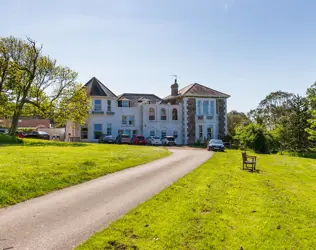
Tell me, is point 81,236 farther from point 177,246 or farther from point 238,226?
point 238,226

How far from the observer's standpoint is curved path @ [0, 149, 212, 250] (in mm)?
5617

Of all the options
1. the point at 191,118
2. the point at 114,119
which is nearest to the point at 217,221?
the point at 114,119

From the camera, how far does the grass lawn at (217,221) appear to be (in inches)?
225

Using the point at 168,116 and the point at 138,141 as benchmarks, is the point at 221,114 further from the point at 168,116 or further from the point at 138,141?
the point at 138,141

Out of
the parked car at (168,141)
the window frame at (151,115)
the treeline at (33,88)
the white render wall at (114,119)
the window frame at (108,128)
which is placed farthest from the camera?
the window frame at (151,115)

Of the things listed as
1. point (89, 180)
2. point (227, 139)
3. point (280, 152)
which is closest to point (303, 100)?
point (280, 152)

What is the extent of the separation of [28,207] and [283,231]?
257 inches

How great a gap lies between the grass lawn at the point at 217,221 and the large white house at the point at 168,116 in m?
33.8

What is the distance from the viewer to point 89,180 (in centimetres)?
1162

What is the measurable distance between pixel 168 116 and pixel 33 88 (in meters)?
20.8

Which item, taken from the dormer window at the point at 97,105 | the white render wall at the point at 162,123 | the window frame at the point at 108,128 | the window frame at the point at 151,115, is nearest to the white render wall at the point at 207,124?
the white render wall at the point at 162,123

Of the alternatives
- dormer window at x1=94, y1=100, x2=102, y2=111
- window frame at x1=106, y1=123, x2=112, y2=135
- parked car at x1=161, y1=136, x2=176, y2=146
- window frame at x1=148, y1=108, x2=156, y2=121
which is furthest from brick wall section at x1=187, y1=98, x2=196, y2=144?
dormer window at x1=94, y1=100, x2=102, y2=111

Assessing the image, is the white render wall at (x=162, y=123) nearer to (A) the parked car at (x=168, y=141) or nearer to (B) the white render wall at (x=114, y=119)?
(B) the white render wall at (x=114, y=119)

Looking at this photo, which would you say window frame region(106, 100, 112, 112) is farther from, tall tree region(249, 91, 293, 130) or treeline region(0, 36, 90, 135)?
tall tree region(249, 91, 293, 130)
